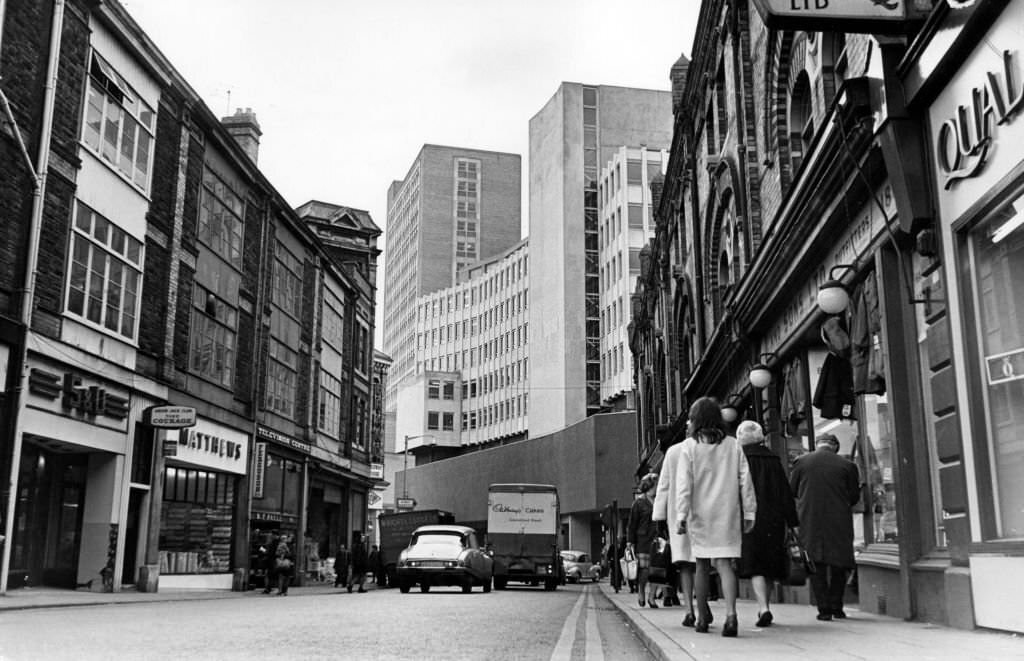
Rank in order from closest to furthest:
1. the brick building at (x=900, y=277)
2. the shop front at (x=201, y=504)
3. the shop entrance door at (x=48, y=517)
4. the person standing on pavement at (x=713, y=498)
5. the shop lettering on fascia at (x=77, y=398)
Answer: the brick building at (x=900, y=277) < the person standing on pavement at (x=713, y=498) < the shop lettering on fascia at (x=77, y=398) < the shop entrance door at (x=48, y=517) < the shop front at (x=201, y=504)

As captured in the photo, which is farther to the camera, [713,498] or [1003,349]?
[713,498]

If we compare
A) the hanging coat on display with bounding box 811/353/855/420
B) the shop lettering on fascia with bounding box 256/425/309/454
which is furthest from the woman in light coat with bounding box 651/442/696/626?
the shop lettering on fascia with bounding box 256/425/309/454

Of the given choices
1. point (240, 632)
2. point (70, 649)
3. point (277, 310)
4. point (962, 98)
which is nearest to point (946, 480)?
point (962, 98)

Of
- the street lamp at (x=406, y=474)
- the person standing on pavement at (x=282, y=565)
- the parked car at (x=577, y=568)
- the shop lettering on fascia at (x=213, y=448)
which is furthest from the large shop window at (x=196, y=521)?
the street lamp at (x=406, y=474)

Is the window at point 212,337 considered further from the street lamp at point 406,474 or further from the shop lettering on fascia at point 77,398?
the street lamp at point 406,474

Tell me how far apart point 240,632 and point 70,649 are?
191 centimetres

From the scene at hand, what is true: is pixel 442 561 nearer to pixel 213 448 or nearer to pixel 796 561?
pixel 213 448

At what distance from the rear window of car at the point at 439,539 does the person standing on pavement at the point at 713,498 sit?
568 inches

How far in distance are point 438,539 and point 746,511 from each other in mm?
15225

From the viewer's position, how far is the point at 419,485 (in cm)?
8481

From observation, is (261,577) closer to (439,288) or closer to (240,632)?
(240,632)

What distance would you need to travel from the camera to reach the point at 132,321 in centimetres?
2145

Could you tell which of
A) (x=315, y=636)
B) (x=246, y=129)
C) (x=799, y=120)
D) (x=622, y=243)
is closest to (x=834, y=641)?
(x=315, y=636)

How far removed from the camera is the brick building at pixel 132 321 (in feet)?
56.6
